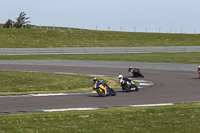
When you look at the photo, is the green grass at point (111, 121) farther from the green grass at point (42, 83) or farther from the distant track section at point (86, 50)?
the distant track section at point (86, 50)

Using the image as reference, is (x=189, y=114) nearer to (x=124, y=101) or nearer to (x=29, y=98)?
(x=124, y=101)

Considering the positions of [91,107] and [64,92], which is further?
[64,92]

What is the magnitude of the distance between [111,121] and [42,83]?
1540 centimetres

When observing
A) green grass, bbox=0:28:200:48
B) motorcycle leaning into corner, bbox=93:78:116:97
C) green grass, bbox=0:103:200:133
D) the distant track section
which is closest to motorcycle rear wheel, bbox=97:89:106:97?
motorcycle leaning into corner, bbox=93:78:116:97

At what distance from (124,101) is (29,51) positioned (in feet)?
127

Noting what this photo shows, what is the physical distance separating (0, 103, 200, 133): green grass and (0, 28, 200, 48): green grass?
50.9 meters

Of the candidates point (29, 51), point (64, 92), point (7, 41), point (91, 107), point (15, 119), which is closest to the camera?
point (15, 119)

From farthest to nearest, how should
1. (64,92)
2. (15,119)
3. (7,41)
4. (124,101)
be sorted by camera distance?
1. (7,41)
2. (64,92)
3. (124,101)
4. (15,119)

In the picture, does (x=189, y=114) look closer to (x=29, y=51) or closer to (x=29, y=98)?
(x=29, y=98)

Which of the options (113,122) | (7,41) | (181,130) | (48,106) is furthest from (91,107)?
(7,41)

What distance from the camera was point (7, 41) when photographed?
67188 millimetres

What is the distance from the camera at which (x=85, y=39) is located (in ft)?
250

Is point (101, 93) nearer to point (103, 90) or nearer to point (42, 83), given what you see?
point (103, 90)

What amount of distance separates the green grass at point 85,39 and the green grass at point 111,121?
50.9m
